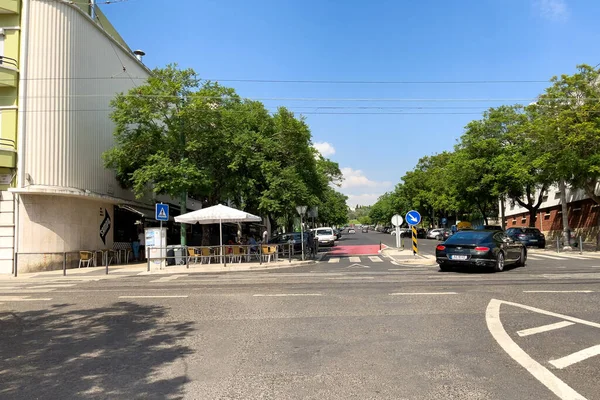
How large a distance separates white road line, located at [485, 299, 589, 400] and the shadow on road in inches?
138

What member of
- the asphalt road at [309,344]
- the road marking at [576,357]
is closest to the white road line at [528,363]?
the asphalt road at [309,344]

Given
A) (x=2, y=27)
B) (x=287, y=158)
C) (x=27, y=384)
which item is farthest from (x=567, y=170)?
(x=2, y=27)

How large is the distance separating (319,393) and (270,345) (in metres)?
1.85

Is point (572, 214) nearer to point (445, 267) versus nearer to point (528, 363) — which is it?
point (445, 267)

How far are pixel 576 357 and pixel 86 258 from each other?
2093 centimetres

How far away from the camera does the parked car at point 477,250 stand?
1464 cm

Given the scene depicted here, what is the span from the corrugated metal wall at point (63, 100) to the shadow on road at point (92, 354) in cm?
1391

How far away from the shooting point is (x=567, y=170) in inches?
942

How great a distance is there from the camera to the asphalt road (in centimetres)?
449

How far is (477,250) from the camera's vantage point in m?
14.7

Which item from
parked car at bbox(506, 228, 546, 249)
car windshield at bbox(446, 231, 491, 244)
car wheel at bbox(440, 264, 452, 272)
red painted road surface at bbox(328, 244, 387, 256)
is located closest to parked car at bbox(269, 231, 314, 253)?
red painted road surface at bbox(328, 244, 387, 256)

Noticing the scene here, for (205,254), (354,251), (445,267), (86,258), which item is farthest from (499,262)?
(86,258)

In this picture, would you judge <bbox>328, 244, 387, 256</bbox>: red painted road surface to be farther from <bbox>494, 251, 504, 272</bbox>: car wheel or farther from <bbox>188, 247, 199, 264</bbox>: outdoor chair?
<bbox>494, 251, 504, 272</bbox>: car wheel

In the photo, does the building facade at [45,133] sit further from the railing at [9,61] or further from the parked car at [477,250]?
the parked car at [477,250]
